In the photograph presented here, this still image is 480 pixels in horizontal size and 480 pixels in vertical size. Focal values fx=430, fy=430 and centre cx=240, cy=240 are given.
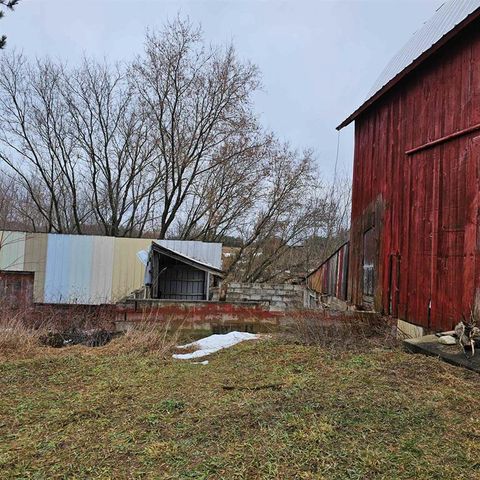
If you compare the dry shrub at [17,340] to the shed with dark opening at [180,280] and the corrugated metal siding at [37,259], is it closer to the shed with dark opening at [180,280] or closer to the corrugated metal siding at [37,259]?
the corrugated metal siding at [37,259]

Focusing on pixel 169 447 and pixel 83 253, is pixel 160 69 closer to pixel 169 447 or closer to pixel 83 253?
pixel 83 253

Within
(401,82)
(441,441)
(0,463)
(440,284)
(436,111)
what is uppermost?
(401,82)

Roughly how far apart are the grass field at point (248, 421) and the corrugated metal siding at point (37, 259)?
41.6 ft

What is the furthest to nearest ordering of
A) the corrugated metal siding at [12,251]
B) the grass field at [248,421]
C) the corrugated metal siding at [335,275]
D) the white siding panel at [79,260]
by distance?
the white siding panel at [79,260] < the corrugated metal siding at [12,251] < the corrugated metal siding at [335,275] < the grass field at [248,421]

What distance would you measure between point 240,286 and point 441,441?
14518mm

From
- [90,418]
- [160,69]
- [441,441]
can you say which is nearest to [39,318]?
[90,418]

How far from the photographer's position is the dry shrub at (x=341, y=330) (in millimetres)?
6594

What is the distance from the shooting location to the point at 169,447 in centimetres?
297

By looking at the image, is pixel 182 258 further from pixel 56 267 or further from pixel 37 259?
pixel 37 259

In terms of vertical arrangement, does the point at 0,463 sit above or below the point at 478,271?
below

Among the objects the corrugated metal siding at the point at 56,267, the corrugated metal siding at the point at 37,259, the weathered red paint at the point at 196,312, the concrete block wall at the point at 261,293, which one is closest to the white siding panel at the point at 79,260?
the corrugated metal siding at the point at 56,267

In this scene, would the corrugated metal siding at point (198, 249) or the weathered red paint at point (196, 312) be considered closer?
the weathered red paint at point (196, 312)

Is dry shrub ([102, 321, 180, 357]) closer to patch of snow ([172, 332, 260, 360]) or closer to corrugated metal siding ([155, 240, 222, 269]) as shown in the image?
patch of snow ([172, 332, 260, 360])

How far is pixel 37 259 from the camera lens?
17062mm
